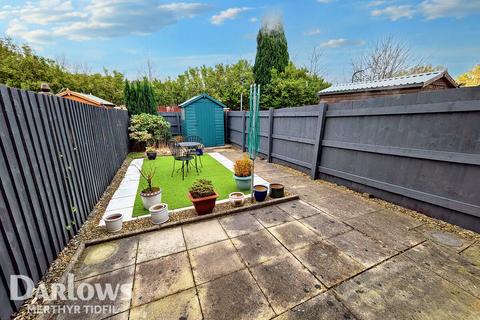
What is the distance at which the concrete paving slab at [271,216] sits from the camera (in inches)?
118

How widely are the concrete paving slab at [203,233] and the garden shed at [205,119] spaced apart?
7501mm

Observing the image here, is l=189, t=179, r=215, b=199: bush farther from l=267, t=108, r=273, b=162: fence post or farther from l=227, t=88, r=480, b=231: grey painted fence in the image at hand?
l=267, t=108, r=273, b=162: fence post

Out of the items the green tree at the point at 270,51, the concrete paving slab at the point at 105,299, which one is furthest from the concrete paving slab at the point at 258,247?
the green tree at the point at 270,51

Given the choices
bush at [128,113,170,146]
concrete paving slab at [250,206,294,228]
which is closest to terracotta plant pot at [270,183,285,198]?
concrete paving slab at [250,206,294,228]

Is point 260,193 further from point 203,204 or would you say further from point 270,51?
point 270,51

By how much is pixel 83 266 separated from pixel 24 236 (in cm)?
69

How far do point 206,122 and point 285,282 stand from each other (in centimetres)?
900

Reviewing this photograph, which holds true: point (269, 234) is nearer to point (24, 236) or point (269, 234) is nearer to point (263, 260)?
point (263, 260)

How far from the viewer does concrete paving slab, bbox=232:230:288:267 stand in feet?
7.28

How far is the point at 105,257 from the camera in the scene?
2285mm

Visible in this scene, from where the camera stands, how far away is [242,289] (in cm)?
181

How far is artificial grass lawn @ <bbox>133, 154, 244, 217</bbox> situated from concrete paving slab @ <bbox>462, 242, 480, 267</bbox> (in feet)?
11.4

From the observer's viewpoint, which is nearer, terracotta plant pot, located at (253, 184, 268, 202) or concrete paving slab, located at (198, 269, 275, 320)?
concrete paving slab, located at (198, 269, 275, 320)

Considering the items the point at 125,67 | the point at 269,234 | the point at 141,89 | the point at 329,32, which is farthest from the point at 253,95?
the point at 125,67
